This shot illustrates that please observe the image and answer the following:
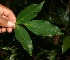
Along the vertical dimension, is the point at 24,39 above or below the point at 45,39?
above

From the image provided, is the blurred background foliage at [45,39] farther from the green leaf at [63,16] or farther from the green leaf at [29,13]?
the green leaf at [29,13]

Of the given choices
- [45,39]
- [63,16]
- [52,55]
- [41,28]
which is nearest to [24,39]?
[41,28]

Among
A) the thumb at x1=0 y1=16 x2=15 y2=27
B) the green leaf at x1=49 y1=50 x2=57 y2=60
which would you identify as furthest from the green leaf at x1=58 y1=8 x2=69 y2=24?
the thumb at x1=0 y1=16 x2=15 y2=27

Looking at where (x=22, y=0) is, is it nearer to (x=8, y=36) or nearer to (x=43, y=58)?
(x=8, y=36)

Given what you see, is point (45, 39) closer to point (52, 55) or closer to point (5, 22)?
point (52, 55)

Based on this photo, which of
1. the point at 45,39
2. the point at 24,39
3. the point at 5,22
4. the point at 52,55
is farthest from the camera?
the point at 45,39

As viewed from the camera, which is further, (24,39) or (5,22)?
(5,22)

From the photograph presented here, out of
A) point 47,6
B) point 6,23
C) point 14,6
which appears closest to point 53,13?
point 47,6

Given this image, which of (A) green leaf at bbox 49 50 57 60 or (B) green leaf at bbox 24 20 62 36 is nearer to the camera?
(B) green leaf at bbox 24 20 62 36

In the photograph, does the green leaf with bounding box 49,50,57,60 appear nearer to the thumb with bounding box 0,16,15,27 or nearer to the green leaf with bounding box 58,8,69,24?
the green leaf with bounding box 58,8,69,24
